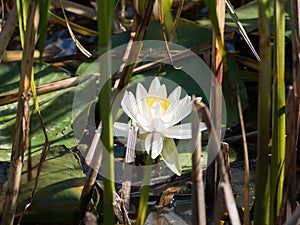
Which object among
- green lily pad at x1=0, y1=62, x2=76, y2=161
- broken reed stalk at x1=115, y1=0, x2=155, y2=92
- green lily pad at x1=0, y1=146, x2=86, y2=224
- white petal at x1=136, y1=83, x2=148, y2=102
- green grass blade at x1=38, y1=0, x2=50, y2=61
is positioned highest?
green grass blade at x1=38, y1=0, x2=50, y2=61

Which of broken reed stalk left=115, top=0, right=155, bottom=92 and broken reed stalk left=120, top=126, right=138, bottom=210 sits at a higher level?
broken reed stalk left=115, top=0, right=155, bottom=92

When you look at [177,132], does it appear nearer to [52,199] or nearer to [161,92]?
[161,92]

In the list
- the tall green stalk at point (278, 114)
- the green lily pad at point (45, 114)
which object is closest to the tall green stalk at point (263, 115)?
the tall green stalk at point (278, 114)

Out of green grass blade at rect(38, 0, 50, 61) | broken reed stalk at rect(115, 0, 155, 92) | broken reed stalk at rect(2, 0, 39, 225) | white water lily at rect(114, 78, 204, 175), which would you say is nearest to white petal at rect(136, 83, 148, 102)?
white water lily at rect(114, 78, 204, 175)

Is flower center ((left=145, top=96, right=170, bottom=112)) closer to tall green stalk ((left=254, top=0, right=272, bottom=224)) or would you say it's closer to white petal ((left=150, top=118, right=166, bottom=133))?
white petal ((left=150, top=118, right=166, bottom=133))

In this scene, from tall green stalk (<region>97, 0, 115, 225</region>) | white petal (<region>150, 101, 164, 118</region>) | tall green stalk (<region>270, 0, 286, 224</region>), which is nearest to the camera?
tall green stalk (<region>97, 0, 115, 225</region>)

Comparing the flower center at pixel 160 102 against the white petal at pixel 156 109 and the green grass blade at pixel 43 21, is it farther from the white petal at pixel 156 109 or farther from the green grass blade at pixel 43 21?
the green grass blade at pixel 43 21
